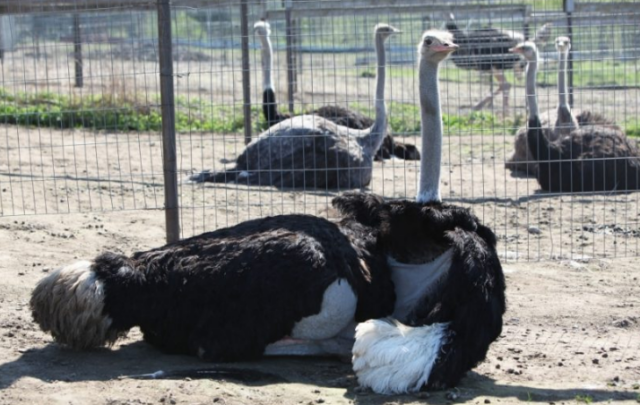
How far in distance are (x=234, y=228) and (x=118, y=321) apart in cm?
68

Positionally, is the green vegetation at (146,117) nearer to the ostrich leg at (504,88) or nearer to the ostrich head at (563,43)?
the ostrich leg at (504,88)

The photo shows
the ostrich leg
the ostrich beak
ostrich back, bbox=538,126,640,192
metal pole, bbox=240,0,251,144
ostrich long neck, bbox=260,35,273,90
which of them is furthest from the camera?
the ostrich leg

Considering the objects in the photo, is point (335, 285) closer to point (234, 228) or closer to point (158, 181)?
point (234, 228)

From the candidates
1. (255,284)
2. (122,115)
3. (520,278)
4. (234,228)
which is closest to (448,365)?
(255,284)

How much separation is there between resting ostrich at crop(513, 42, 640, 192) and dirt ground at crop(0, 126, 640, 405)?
1.05 feet

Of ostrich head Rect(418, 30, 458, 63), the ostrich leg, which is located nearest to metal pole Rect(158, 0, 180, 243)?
ostrich head Rect(418, 30, 458, 63)

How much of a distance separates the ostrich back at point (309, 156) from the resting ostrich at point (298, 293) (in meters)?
4.40

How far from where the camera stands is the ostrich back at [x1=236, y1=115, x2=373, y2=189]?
30.3ft

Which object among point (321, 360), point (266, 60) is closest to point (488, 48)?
point (266, 60)

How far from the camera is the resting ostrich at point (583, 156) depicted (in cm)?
918

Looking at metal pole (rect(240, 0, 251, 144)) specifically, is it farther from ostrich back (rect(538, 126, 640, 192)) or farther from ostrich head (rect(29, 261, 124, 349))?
ostrich head (rect(29, 261, 124, 349))

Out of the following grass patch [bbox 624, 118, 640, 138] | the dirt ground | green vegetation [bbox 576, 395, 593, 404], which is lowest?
green vegetation [bbox 576, 395, 593, 404]

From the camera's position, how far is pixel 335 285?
14.8 feet

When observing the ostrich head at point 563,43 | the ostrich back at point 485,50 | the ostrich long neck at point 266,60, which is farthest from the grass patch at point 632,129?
the ostrich long neck at point 266,60
